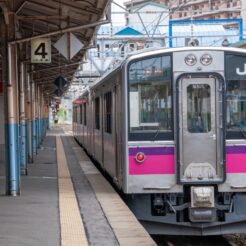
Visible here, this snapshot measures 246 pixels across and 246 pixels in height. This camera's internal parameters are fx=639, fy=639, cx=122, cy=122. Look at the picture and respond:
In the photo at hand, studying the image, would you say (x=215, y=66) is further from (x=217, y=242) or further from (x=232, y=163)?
(x=217, y=242)

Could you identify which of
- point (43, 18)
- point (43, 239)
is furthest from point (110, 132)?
point (43, 239)

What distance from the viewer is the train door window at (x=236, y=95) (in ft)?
30.7

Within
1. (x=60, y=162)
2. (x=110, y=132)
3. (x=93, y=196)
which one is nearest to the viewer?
(x=93, y=196)

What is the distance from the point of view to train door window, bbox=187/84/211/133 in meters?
9.24

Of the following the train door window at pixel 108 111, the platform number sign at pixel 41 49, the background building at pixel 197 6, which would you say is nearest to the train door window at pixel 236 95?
the train door window at pixel 108 111

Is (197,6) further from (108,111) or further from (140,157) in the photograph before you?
(140,157)

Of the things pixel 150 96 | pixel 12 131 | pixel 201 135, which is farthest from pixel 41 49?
pixel 201 135

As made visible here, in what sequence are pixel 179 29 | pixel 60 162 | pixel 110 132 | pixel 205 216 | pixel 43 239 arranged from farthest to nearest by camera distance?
1. pixel 179 29
2. pixel 60 162
3. pixel 110 132
4. pixel 205 216
5. pixel 43 239

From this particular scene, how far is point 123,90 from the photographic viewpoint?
947 centimetres

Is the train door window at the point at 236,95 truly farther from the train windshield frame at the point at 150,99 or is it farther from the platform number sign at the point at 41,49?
the platform number sign at the point at 41,49

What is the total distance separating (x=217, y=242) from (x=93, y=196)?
7.75ft

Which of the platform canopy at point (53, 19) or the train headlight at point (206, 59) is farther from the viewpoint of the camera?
the platform canopy at point (53, 19)

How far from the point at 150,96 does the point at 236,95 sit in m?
1.26

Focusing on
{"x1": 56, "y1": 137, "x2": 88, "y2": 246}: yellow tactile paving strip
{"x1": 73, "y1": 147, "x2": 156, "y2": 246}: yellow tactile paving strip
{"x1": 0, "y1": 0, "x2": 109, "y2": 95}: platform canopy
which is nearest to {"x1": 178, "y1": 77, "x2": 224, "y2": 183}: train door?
{"x1": 73, "y1": 147, "x2": 156, "y2": 246}: yellow tactile paving strip
